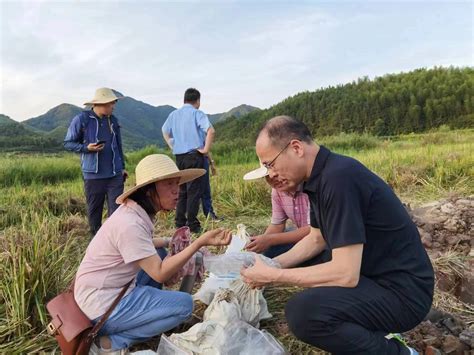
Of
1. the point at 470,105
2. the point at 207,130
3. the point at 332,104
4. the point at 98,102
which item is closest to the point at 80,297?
the point at 98,102

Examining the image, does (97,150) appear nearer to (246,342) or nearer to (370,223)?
(246,342)

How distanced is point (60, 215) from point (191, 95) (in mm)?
2223

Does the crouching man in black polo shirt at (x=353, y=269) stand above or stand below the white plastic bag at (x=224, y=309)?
above

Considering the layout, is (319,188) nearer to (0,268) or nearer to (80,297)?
(80,297)

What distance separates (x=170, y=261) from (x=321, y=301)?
0.73 m

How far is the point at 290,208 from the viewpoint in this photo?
9.62 ft

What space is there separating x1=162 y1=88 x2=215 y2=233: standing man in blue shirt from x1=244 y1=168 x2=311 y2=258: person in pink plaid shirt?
2093mm

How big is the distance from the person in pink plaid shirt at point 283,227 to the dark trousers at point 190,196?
6.63ft

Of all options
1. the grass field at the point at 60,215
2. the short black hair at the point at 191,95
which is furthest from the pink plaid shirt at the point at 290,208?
the short black hair at the point at 191,95

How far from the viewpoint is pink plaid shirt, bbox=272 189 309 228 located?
2904 millimetres

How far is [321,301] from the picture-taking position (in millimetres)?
1849

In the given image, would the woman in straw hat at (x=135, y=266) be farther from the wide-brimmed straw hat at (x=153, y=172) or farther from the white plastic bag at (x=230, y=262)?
the white plastic bag at (x=230, y=262)

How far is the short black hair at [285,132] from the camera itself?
6.02 ft

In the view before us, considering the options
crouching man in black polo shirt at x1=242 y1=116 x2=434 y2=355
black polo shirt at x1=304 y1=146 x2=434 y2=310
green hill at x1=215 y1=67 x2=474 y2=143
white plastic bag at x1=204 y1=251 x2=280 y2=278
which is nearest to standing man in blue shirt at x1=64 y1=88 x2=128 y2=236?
white plastic bag at x1=204 y1=251 x2=280 y2=278
